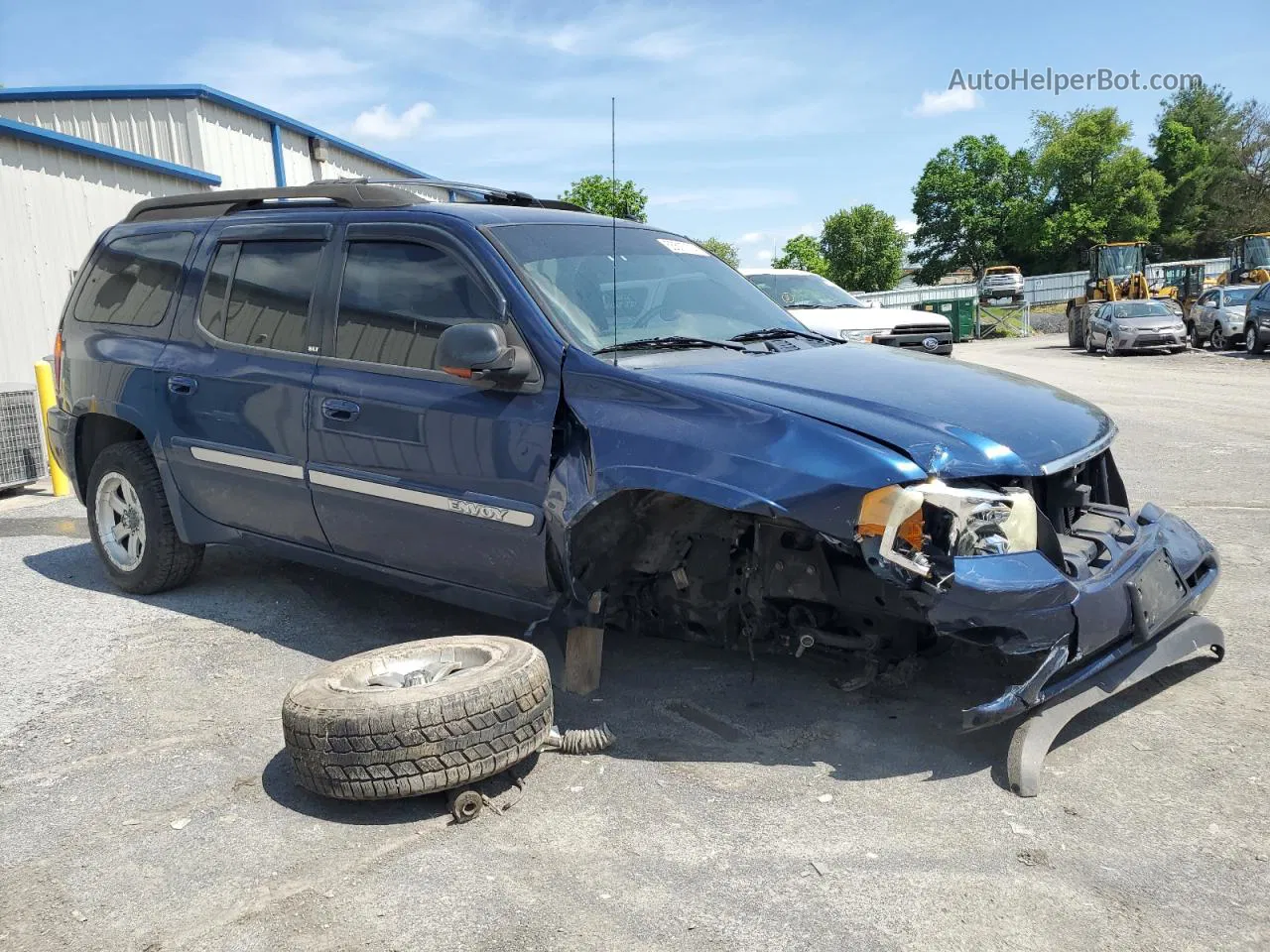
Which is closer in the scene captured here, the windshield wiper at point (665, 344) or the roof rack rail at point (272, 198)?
the windshield wiper at point (665, 344)

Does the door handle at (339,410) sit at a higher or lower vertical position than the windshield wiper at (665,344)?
lower

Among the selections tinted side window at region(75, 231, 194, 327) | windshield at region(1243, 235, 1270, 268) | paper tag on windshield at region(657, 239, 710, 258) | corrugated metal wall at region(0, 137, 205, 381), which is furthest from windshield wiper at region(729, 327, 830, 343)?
windshield at region(1243, 235, 1270, 268)

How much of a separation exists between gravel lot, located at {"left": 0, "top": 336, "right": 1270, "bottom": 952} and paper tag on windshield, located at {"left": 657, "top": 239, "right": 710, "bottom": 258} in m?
1.84

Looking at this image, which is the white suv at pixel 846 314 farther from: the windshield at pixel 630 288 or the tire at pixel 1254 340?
the tire at pixel 1254 340

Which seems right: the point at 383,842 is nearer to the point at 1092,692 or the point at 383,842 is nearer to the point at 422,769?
the point at 422,769

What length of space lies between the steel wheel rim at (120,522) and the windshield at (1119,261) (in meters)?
33.8

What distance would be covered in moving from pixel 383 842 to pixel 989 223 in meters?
70.8

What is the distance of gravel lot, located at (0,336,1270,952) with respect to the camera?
2.60 m

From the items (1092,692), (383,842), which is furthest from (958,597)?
(383,842)

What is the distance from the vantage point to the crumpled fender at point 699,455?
3.14 m

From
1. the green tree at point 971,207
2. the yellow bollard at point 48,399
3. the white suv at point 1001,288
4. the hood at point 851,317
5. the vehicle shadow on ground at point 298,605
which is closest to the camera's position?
the vehicle shadow on ground at point 298,605

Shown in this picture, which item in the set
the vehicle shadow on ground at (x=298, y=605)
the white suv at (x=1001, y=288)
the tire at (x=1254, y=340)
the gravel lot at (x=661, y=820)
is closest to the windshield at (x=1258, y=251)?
the tire at (x=1254, y=340)

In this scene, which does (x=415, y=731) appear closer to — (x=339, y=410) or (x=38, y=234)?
(x=339, y=410)

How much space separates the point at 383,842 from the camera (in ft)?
9.98
